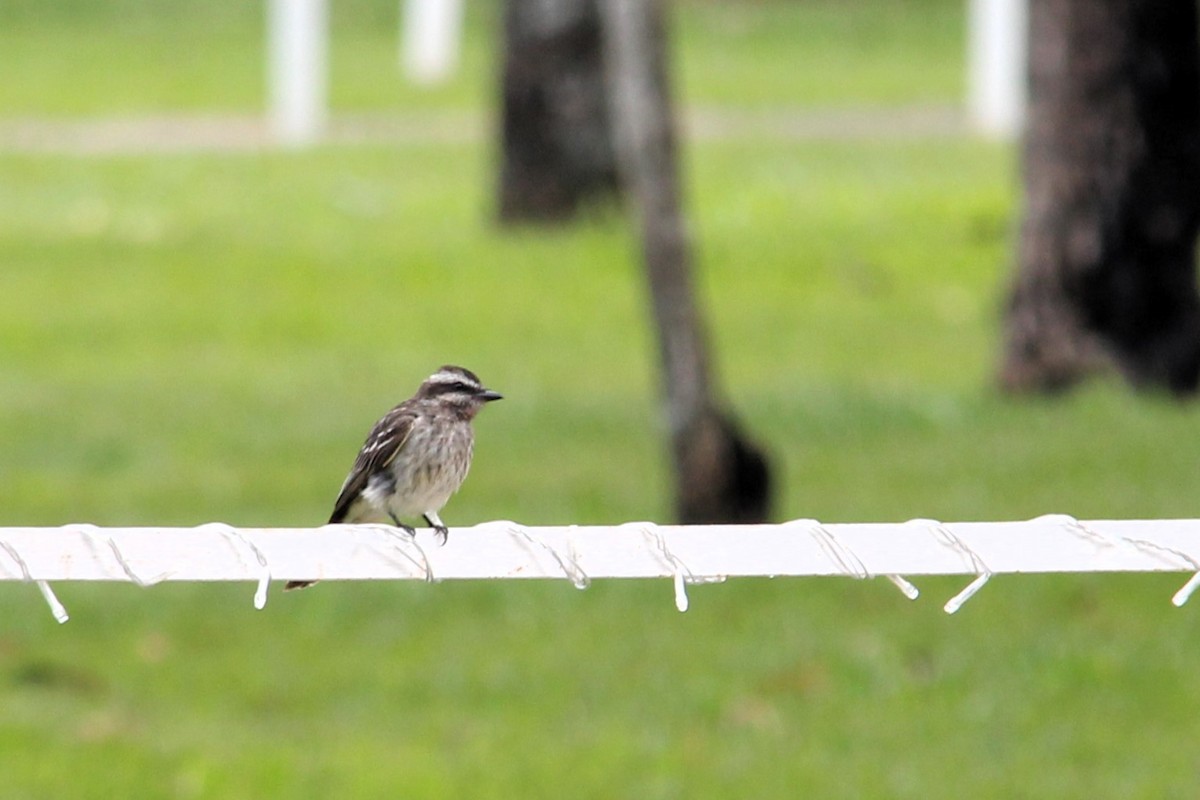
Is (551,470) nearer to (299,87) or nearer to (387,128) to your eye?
(299,87)

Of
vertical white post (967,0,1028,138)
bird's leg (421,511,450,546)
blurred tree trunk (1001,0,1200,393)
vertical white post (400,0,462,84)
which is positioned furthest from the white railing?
vertical white post (400,0,462,84)

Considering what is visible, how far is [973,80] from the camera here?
36.5 m

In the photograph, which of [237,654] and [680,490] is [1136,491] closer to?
[680,490]

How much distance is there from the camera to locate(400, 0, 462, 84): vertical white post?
37.2 m

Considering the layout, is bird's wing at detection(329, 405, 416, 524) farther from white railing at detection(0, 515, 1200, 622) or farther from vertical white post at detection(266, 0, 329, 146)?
vertical white post at detection(266, 0, 329, 146)

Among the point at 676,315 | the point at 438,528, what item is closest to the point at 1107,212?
the point at 676,315

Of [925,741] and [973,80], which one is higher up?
[973,80]

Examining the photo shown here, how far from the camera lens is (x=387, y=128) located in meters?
30.7

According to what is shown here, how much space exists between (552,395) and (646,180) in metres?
4.10

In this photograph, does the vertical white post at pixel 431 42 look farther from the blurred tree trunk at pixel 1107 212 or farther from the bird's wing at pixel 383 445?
the bird's wing at pixel 383 445

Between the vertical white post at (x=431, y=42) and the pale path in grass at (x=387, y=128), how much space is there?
14.1ft

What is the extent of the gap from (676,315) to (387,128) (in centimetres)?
2161

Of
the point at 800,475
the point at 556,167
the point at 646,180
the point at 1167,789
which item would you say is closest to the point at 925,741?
the point at 1167,789

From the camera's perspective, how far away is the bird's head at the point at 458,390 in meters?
4.98
